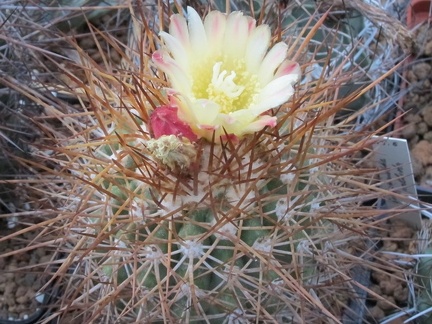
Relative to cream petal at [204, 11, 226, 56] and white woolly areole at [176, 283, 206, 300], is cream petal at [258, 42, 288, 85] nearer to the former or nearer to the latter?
cream petal at [204, 11, 226, 56]

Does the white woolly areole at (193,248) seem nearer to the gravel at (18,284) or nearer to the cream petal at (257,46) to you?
the cream petal at (257,46)

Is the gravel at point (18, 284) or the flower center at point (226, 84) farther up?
the flower center at point (226, 84)

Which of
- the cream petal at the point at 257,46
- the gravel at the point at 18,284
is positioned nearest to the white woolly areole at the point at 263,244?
the cream petal at the point at 257,46

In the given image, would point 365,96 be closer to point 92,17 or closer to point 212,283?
point 92,17

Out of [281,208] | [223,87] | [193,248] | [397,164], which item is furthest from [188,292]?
[397,164]

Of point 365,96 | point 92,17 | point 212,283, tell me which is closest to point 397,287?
point 365,96
